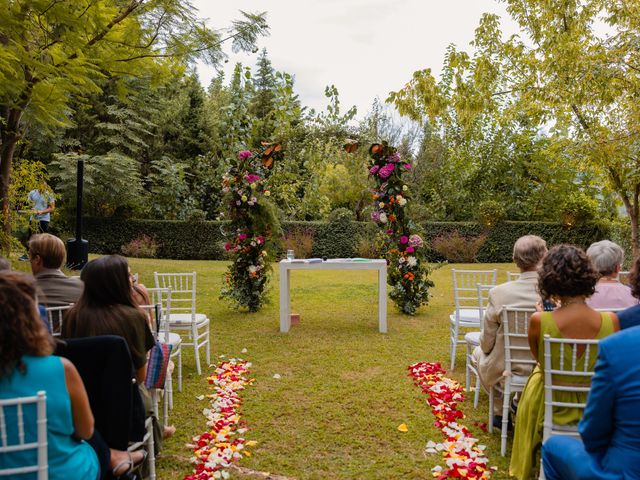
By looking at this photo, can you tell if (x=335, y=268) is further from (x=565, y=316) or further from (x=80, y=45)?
(x=565, y=316)

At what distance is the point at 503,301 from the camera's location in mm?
3854

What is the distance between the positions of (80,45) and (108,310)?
4.30 meters

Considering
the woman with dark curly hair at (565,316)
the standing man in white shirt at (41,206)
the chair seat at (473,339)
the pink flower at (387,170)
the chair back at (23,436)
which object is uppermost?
the pink flower at (387,170)

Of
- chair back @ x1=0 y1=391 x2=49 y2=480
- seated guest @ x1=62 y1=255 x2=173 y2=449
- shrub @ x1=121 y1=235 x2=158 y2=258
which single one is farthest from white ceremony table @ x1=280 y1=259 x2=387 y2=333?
shrub @ x1=121 y1=235 x2=158 y2=258

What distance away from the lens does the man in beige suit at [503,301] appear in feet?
12.3

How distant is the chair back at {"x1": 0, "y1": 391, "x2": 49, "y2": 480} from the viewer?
1782 millimetres

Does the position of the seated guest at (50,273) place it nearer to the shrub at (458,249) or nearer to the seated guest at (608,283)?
the seated guest at (608,283)

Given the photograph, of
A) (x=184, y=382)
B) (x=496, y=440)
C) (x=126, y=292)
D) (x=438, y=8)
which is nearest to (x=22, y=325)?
(x=126, y=292)

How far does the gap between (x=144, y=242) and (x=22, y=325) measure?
47.0 ft

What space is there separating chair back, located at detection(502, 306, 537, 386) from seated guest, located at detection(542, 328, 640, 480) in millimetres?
1485

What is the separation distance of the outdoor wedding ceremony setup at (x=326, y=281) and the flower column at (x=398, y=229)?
4 centimetres

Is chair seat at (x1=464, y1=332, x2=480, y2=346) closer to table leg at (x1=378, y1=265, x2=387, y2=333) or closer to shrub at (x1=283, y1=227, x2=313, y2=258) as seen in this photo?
table leg at (x1=378, y1=265, x2=387, y2=333)

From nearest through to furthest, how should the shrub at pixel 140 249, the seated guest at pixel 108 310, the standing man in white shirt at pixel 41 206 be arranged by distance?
the seated guest at pixel 108 310
the standing man in white shirt at pixel 41 206
the shrub at pixel 140 249

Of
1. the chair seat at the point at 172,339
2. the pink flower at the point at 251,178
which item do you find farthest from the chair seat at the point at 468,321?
the pink flower at the point at 251,178
